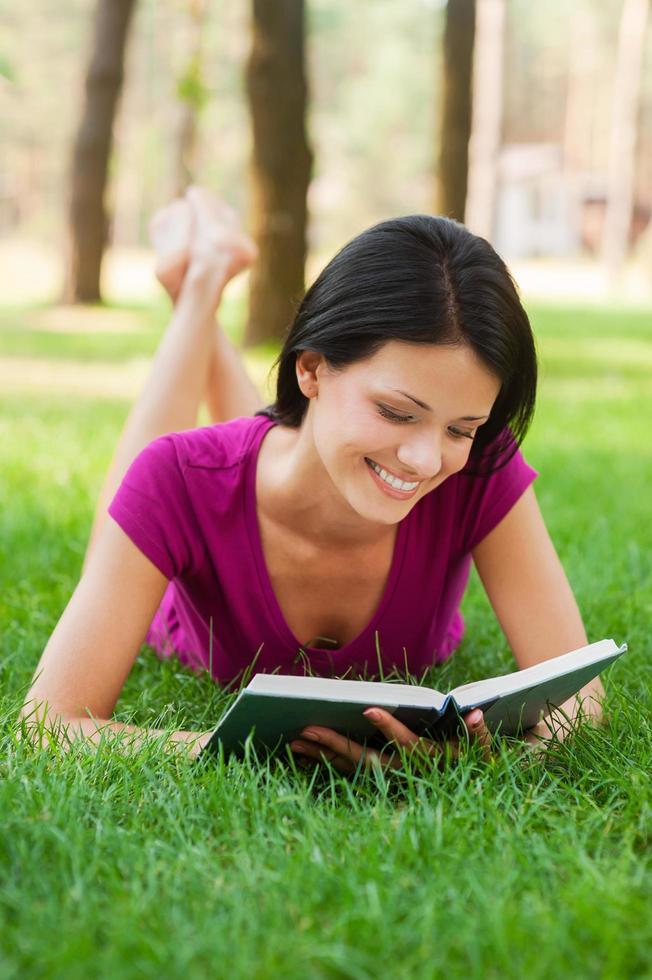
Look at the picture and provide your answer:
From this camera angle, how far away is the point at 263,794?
202 centimetres

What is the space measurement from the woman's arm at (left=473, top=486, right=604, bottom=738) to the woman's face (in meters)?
0.40

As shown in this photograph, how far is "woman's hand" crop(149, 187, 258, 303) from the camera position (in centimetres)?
387

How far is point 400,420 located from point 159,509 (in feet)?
1.86

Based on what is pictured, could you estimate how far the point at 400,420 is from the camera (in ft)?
6.90

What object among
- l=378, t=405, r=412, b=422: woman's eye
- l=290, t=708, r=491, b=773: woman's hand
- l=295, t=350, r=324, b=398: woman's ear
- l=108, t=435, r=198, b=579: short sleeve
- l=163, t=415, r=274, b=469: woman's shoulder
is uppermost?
l=295, t=350, r=324, b=398: woman's ear

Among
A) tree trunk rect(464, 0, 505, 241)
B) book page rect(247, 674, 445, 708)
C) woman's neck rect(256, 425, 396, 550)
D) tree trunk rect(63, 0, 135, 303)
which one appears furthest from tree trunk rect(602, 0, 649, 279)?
book page rect(247, 674, 445, 708)

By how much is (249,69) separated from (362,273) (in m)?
7.27

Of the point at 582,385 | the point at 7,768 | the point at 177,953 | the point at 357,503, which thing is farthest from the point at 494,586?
the point at 582,385

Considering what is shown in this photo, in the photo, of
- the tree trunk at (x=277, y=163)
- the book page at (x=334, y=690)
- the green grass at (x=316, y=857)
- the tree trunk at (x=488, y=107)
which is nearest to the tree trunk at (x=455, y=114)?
the tree trunk at (x=277, y=163)

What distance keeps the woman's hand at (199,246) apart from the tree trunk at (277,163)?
4.48 m

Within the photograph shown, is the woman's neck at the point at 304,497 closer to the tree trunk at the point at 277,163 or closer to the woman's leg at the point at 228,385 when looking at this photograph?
the woman's leg at the point at 228,385

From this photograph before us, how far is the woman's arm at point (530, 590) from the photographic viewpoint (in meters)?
2.51

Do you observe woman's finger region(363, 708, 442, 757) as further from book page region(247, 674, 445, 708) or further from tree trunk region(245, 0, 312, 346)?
tree trunk region(245, 0, 312, 346)

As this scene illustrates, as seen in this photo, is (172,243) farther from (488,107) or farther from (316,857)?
(488,107)
